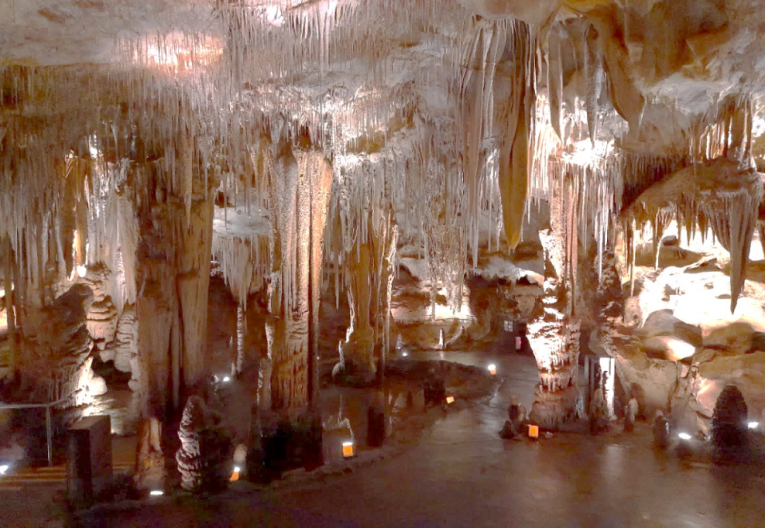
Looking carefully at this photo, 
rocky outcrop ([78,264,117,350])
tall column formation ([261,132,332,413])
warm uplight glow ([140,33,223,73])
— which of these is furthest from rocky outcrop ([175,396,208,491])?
rocky outcrop ([78,264,117,350])

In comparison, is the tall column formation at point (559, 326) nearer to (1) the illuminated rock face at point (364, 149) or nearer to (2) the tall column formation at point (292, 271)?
(1) the illuminated rock face at point (364, 149)

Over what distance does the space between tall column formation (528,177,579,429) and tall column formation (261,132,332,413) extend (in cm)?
398

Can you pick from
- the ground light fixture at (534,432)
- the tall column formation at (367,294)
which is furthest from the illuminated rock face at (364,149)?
the tall column formation at (367,294)

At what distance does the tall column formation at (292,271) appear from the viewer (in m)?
7.38

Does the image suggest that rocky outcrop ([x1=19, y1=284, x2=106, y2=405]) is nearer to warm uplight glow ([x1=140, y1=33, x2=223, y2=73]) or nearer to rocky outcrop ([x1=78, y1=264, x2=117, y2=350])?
rocky outcrop ([x1=78, y1=264, x2=117, y2=350])

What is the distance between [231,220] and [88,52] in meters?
8.51

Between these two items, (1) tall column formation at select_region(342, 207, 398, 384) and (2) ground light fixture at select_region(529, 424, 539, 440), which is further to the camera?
(1) tall column formation at select_region(342, 207, 398, 384)

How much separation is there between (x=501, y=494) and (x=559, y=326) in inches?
130

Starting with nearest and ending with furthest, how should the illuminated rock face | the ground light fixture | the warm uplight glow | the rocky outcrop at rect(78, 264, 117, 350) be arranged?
the illuminated rock face < the warm uplight glow < the ground light fixture < the rocky outcrop at rect(78, 264, 117, 350)

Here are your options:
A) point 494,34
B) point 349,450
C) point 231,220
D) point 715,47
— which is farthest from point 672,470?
point 231,220

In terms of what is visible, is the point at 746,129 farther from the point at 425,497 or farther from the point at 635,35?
the point at 425,497

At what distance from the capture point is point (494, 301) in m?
19.6

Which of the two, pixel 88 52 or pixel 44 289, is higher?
pixel 88 52

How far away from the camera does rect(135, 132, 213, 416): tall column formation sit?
8156 mm
